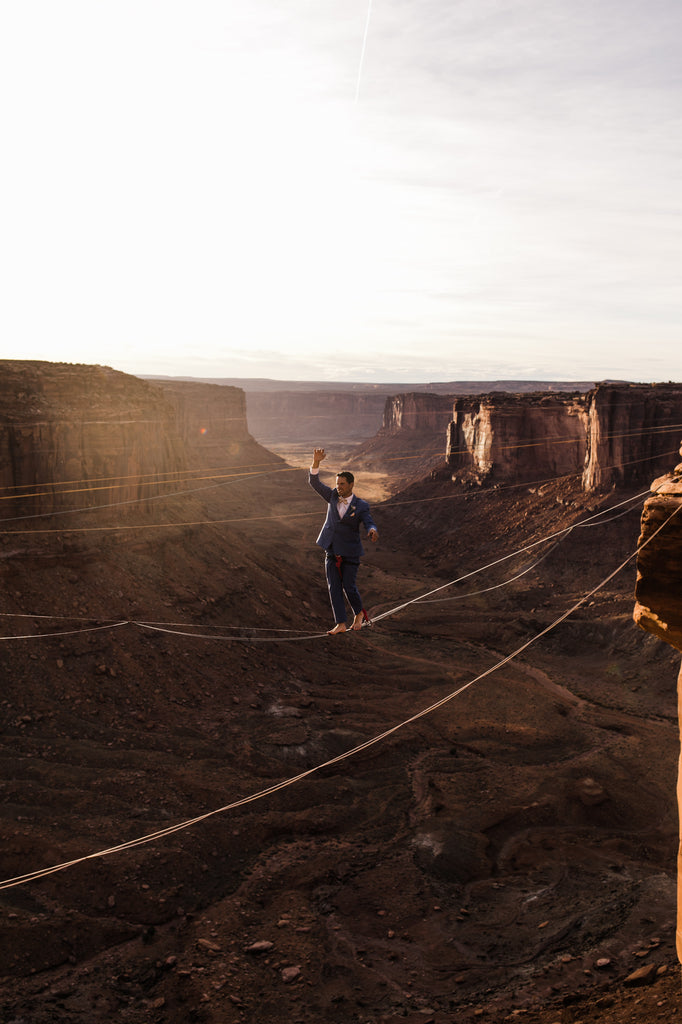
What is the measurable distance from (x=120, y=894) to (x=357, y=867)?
500 centimetres

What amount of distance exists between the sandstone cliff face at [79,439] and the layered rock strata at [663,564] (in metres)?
19.3

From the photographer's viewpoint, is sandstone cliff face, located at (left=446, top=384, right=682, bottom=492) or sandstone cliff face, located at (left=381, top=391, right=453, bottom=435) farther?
sandstone cliff face, located at (left=381, top=391, right=453, bottom=435)

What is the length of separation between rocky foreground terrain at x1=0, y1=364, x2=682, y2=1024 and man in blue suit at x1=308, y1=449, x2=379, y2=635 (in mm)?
4165

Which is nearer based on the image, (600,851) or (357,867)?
(357,867)

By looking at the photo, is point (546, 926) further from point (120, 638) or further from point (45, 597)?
point (45, 597)

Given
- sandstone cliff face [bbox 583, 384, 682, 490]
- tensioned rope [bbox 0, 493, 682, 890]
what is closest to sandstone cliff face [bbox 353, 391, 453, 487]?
sandstone cliff face [bbox 583, 384, 682, 490]

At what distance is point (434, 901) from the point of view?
45.3 feet

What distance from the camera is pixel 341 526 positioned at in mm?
11477

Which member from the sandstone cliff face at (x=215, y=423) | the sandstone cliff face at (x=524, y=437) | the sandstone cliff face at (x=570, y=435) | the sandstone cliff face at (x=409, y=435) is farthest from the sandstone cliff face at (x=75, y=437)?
the sandstone cliff face at (x=409, y=435)

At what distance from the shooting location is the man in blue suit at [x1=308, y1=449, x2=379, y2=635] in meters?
11.2

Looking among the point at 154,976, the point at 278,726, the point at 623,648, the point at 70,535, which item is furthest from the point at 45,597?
the point at 623,648

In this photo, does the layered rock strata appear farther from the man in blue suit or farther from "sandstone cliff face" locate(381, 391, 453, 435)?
"sandstone cliff face" locate(381, 391, 453, 435)

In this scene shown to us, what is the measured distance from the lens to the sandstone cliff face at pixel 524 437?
46812 millimetres

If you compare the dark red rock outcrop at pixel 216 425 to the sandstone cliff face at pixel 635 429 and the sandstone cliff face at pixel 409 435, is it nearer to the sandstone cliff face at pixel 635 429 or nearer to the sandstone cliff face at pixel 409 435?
the sandstone cliff face at pixel 409 435
